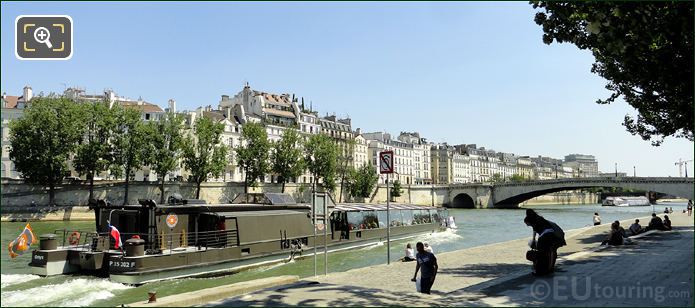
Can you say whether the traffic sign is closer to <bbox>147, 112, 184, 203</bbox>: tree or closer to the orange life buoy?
the orange life buoy

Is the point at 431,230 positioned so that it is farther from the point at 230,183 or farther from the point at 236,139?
the point at 236,139

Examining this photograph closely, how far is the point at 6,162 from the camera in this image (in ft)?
236

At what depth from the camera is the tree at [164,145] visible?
6525 cm

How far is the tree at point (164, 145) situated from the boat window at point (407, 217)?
36973mm

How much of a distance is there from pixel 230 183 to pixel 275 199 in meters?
53.0

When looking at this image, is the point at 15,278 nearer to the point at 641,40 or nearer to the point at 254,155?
the point at 641,40

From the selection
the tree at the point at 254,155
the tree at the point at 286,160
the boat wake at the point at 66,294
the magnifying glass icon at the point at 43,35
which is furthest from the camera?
the tree at the point at 286,160

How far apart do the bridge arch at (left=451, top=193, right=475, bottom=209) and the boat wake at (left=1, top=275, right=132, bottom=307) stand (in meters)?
97.6

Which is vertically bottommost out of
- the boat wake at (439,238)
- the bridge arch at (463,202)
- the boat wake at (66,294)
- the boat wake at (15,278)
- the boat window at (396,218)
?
the bridge arch at (463,202)

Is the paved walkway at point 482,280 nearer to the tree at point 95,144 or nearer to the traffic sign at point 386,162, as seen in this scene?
the traffic sign at point 386,162

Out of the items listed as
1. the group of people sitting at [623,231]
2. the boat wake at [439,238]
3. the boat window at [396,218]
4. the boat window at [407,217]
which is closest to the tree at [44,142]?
the boat window at [396,218]

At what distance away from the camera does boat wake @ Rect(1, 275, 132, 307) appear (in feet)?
48.3

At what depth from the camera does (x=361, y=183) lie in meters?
96.4

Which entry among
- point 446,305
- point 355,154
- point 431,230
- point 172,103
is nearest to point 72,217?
point 172,103
